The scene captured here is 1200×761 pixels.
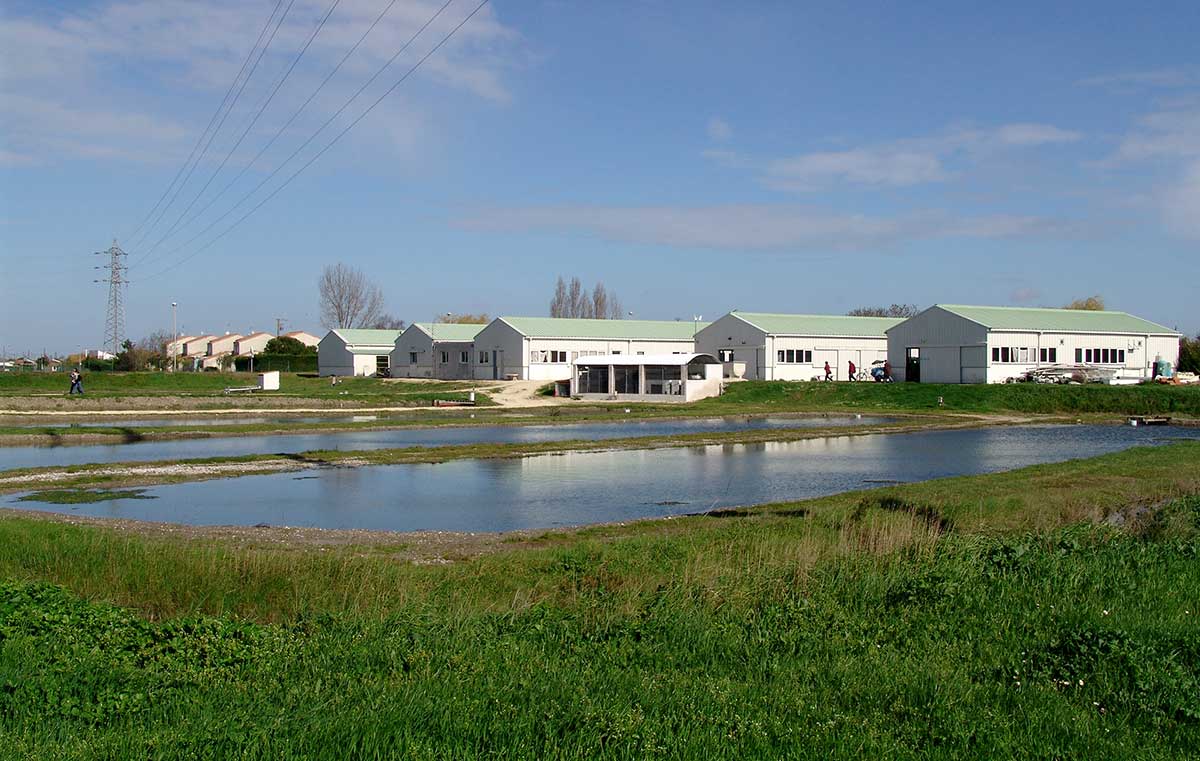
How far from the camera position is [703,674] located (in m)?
7.75

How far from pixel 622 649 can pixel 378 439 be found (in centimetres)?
3021

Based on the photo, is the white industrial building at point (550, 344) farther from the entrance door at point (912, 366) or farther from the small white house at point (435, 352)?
Answer: the entrance door at point (912, 366)

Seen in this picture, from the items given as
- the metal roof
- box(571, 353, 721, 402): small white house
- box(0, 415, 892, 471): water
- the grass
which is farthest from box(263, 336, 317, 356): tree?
the grass

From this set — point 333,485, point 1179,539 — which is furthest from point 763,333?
point 1179,539

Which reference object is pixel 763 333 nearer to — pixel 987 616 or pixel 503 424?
pixel 503 424

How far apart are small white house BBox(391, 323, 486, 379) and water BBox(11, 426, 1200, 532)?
156ft

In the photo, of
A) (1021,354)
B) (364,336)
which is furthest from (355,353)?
(1021,354)

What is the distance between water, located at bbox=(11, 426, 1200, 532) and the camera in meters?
20.0

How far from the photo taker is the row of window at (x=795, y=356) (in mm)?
69688

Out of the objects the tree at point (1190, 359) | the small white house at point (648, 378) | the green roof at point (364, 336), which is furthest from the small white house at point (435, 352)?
the tree at point (1190, 359)

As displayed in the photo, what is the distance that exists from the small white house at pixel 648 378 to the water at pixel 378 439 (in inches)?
434

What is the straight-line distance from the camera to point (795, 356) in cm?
7025

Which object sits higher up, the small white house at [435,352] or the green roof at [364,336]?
the green roof at [364,336]

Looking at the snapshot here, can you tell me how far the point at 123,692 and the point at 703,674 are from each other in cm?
411
